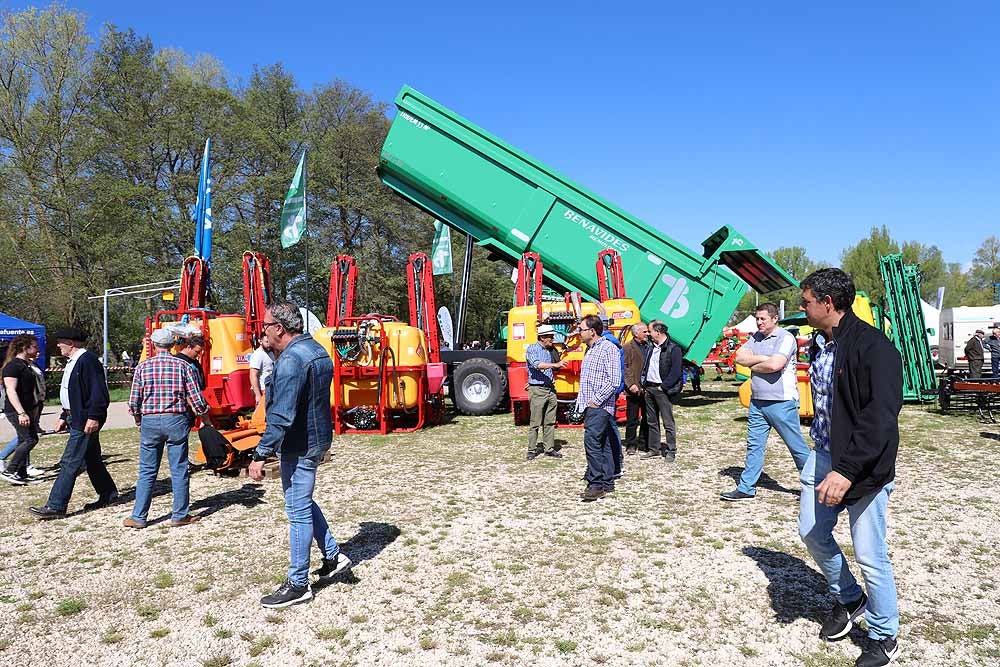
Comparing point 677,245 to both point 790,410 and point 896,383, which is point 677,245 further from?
point 896,383

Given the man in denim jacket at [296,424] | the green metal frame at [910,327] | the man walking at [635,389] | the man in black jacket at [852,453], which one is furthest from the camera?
the green metal frame at [910,327]

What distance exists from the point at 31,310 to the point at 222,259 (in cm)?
657

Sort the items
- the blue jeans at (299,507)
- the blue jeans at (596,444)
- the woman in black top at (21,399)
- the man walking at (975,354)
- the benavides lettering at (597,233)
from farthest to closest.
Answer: the man walking at (975,354), the benavides lettering at (597,233), the woman in black top at (21,399), the blue jeans at (596,444), the blue jeans at (299,507)

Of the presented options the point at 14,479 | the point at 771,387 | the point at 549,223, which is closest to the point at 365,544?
the point at 771,387

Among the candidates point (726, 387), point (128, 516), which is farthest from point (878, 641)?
point (726, 387)

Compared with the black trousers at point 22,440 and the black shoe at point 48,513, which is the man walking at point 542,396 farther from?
the black trousers at point 22,440

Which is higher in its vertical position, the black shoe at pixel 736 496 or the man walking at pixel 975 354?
the man walking at pixel 975 354

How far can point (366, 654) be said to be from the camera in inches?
130

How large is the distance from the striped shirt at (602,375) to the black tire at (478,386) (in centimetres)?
630

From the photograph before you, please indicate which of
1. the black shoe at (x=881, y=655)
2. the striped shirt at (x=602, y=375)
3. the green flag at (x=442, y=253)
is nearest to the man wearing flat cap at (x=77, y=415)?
the striped shirt at (x=602, y=375)

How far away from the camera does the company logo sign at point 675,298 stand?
11398mm

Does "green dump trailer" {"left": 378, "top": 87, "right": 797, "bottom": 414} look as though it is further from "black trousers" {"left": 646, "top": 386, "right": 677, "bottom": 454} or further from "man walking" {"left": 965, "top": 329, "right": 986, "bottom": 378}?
"man walking" {"left": 965, "top": 329, "right": 986, "bottom": 378}

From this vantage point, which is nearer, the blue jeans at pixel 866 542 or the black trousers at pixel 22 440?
the blue jeans at pixel 866 542

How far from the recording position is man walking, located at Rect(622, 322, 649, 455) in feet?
26.4
